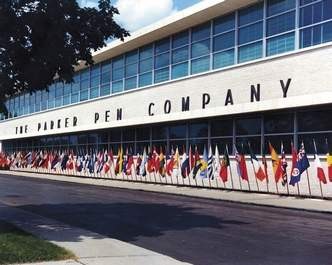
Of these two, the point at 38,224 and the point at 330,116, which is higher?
the point at 330,116

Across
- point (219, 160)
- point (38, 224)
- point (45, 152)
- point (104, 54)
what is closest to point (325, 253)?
point (38, 224)

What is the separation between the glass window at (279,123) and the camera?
26.2 m

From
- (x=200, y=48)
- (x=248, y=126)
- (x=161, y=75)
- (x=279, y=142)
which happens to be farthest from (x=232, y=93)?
(x=161, y=75)

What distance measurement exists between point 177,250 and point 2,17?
5651 millimetres

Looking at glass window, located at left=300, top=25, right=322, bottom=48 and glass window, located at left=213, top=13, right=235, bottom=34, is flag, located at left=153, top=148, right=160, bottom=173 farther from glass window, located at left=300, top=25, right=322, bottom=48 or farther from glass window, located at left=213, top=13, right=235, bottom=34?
glass window, located at left=300, top=25, right=322, bottom=48

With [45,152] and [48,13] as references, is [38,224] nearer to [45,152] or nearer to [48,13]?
[48,13]

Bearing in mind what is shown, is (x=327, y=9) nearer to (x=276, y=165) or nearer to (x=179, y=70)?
(x=276, y=165)

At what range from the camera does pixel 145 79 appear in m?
39.5

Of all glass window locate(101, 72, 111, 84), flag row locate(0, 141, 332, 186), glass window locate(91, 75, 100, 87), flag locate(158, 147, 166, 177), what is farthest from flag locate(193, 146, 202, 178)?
glass window locate(91, 75, 100, 87)

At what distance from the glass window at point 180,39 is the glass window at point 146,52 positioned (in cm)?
295

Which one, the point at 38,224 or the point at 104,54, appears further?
the point at 104,54

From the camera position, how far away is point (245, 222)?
15617 mm

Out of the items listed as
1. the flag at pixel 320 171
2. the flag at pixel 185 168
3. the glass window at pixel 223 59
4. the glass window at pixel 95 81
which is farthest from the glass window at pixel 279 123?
the glass window at pixel 95 81

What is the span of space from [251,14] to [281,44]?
3.12 m
